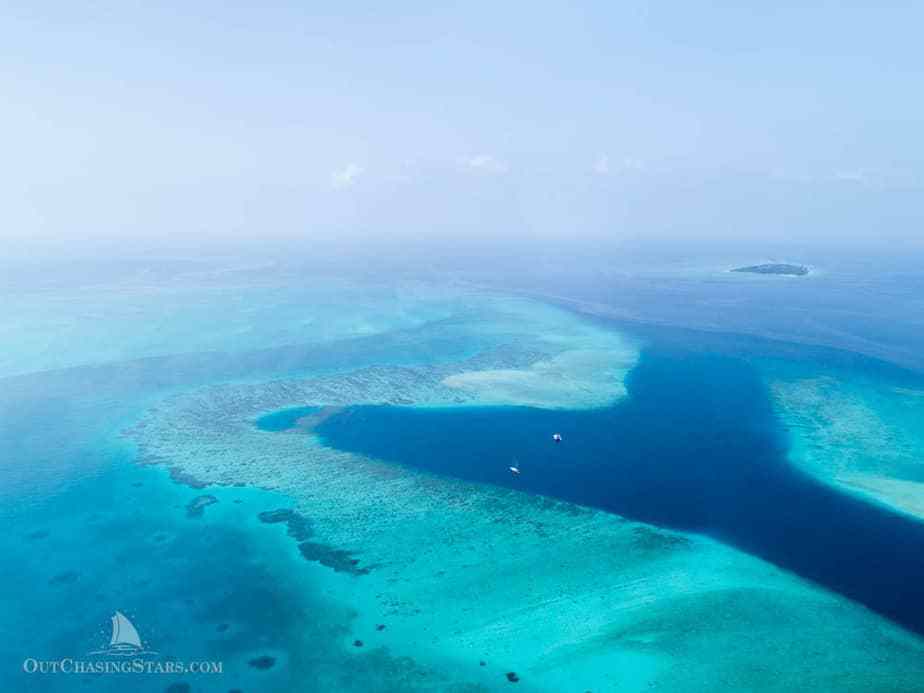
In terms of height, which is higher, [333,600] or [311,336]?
[311,336]

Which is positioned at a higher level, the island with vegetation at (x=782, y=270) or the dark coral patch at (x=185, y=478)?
the island with vegetation at (x=782, y=270)

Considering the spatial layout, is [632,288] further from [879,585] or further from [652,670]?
[652,670]

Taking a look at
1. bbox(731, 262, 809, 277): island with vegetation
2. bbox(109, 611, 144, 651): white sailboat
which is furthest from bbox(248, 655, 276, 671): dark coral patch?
bbox(731, 262, 809, 277): island with vegetation

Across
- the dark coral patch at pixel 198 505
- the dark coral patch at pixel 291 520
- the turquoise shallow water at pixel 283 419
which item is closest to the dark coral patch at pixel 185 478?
the dark coral patch at pixel 198 505

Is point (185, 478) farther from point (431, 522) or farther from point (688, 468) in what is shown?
point (688, 468)

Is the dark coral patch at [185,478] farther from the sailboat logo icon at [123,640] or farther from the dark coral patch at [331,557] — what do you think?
the sailboat logo icon at [123,640]

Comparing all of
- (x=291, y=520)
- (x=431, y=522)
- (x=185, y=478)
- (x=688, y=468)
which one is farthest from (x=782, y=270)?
(x=185, y=478)

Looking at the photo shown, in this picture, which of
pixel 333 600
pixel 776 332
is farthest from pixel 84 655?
pixel 776 332
